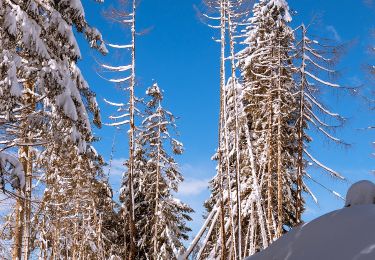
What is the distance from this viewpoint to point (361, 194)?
6047mm

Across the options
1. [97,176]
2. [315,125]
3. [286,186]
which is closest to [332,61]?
[315,125]

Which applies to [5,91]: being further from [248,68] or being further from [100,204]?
[100,204]

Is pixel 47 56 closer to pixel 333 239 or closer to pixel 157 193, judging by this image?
pixel 333 239

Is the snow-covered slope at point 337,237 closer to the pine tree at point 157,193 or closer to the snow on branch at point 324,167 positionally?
the snow on branch at point 324,167

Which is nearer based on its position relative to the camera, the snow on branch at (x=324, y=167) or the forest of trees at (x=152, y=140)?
the forest of trees at (x=152, y=140)

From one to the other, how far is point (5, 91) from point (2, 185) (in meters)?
1.79

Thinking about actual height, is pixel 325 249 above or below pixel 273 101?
below

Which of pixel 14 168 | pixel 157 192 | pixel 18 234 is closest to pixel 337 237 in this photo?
pixel 14 168

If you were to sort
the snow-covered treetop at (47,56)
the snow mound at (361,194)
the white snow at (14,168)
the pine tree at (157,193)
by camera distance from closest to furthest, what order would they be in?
1. the snow mound at (361,194)
2. the snow-covered treetop at (47,56)
3. the white snow at (14,168)
4. the pine tree at (157,193)

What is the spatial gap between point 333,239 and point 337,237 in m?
0.05

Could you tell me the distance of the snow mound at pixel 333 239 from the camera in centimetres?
466

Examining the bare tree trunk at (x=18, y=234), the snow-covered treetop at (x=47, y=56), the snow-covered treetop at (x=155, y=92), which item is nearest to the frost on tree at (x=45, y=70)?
the snow-covered treetop at (x=47, y=56)

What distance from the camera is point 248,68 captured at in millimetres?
16906

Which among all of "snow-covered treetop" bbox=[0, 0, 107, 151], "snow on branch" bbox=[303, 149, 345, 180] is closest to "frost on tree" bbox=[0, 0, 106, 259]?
"snow-covered treetop" bbox=[0, 0, 107, 151]
